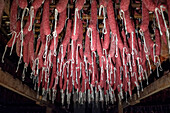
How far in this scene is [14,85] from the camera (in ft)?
13.9

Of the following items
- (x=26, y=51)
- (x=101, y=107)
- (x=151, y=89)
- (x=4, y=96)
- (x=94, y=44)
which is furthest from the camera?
(x=101, y=107)

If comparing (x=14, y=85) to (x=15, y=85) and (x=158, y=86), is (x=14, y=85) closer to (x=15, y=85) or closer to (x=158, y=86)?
(x=15, y=85)

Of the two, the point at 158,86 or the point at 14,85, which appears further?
the point at 158,86

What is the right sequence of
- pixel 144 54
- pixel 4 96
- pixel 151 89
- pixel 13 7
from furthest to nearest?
pixel 4 96 < pixel 151 89 < pixel 144 54 < pixel 13 7

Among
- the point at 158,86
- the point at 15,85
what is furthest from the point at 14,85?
the point at 158,86

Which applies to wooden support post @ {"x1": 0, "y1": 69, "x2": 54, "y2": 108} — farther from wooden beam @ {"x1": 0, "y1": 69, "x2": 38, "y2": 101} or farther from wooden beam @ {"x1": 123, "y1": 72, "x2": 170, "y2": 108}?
wooden beam @ {"x1": 123, "y1": 72, "x2": 170, "y2": 108}

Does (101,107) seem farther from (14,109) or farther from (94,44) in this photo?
(94,44)

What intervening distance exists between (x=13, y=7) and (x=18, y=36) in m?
0.60

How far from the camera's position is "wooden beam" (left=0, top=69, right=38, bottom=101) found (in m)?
3.56

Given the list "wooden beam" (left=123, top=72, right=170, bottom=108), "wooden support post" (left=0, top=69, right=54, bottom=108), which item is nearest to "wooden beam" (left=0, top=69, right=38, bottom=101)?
"wooden support post" (left=0, top=69, right=54, bottom=108)

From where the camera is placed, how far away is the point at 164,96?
25.4 ft

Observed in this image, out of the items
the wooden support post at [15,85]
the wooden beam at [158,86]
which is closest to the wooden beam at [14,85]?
the wooden support post at [15,85]

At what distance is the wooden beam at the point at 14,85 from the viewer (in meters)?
3.56

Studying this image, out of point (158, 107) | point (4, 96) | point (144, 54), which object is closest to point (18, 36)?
point (144, 54)
